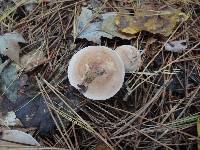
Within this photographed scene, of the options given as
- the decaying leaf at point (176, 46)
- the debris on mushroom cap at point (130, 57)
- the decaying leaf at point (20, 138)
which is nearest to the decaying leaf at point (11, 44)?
the decaying leaf at point (20, 138)

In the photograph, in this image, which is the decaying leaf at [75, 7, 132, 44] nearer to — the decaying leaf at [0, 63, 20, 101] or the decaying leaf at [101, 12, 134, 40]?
the decaying leaf at [101, 12, 134, 40]

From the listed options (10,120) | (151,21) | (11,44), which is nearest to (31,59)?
(11,44)

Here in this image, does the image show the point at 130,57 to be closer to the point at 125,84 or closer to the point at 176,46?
the point at 125,84

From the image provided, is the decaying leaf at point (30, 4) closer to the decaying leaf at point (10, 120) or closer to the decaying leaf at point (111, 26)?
the decaying leaf at point (111, 26)

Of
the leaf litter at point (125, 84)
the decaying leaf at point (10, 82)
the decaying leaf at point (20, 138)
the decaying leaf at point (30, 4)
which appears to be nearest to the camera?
the decaying leaf at point (20, 138)

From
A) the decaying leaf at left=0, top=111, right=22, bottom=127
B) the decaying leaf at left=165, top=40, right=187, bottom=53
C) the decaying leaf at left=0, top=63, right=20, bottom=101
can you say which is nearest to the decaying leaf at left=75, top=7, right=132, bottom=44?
the decaying leaf at left=165, top=40, right=187, bottom=53

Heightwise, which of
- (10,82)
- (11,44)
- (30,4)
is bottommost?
(10,82)
